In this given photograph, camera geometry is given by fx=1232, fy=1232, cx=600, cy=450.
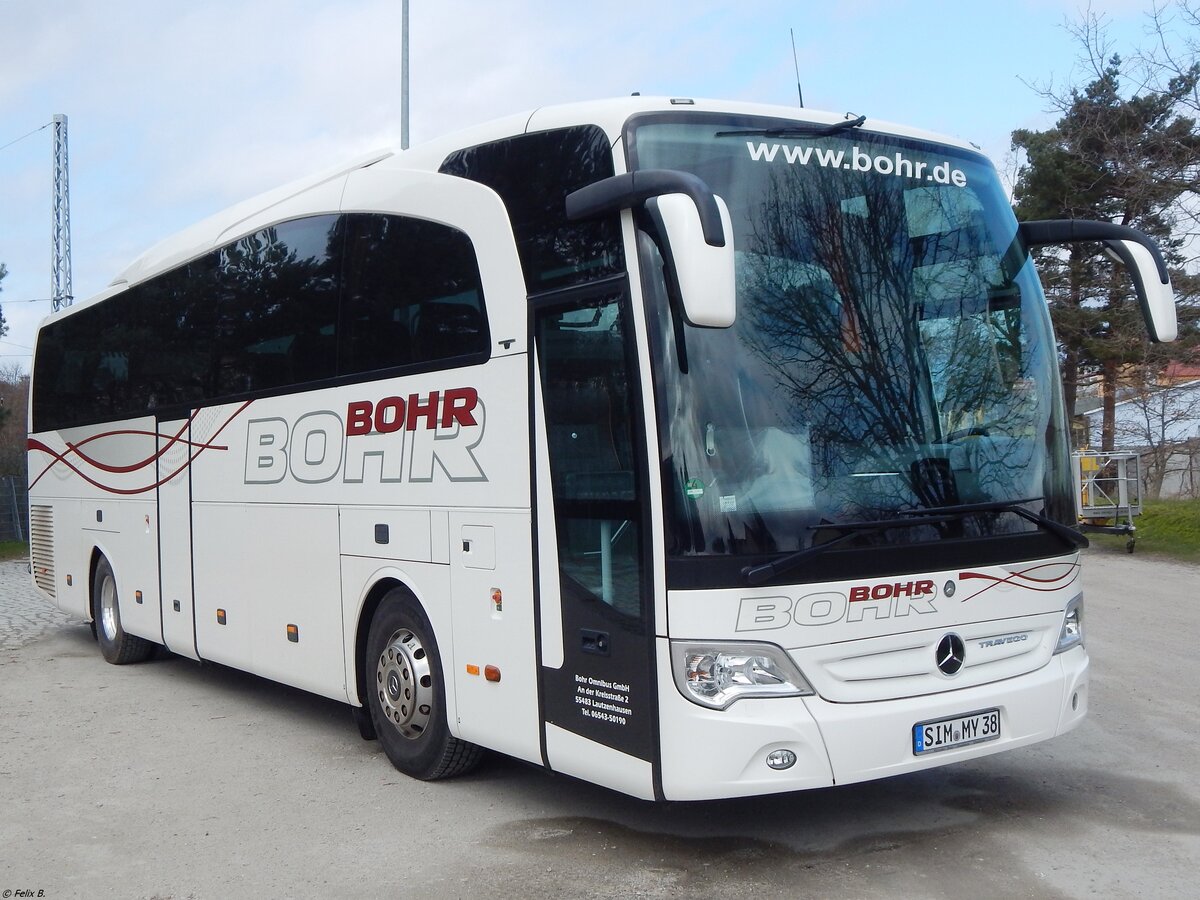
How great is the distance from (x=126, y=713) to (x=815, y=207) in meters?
7.04

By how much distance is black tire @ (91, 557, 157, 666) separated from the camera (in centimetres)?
1210

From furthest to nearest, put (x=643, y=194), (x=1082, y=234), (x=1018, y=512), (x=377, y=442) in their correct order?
1. (x=377, y=442)
2. (x=1082, y=234)
3. (x=1018, y=512)
4. (x=643, y=194)

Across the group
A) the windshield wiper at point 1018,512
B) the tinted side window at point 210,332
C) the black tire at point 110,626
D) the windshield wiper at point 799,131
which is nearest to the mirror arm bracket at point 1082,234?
the windshield wiper at point 799,131

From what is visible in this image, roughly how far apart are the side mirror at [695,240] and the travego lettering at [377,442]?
189 centimetres

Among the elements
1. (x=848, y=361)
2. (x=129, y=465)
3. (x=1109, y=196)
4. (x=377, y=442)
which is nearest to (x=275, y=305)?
(x=377, y=442)

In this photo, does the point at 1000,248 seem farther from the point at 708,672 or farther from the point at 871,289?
the point at 708,672

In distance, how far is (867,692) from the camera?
17.4 feet

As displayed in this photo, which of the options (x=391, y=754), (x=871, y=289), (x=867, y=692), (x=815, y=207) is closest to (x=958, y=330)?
(x=871, y=289)

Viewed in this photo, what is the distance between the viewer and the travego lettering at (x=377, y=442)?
259 inches

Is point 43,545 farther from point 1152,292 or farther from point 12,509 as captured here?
point 12,509

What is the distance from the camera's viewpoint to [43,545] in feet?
46.6

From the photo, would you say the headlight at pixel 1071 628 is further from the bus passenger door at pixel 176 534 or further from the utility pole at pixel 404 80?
the utility pole at pixel 404 80

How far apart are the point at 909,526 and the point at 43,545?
11.8 meters

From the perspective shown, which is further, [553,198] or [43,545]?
[43,545]
